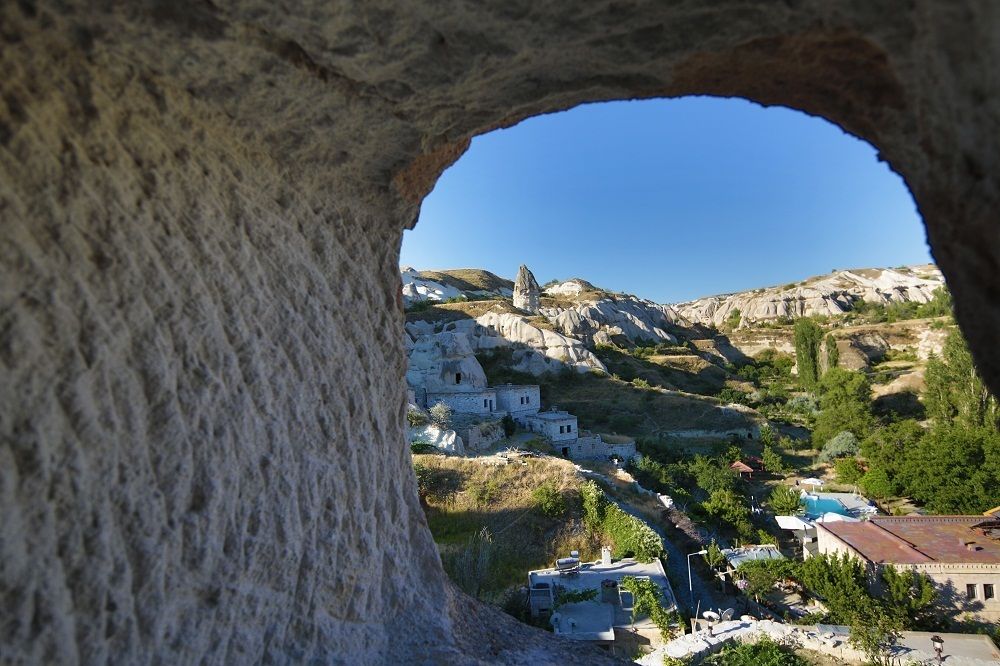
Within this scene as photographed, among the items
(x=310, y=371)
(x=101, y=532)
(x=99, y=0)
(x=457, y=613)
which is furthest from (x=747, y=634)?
(x=99, y=0)

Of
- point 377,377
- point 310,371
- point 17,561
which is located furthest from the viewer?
point 377,377

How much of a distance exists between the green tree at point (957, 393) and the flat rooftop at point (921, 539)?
538 inches

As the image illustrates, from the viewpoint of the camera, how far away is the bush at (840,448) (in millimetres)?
27828

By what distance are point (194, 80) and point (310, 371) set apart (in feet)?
4.67

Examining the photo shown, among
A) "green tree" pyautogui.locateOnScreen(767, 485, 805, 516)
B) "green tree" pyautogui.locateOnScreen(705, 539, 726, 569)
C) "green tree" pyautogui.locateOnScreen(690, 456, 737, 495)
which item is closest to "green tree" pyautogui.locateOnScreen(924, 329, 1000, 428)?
"green tree" pyautogui.locateOnScreen(767, 485, 805, 516)

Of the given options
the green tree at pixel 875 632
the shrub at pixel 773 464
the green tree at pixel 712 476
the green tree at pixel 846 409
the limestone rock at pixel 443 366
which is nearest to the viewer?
the green tree at pixel 875 632

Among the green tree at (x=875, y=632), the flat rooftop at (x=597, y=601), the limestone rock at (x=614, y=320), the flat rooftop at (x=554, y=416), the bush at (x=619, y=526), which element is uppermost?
the limestone rock at (x=614, y=320)

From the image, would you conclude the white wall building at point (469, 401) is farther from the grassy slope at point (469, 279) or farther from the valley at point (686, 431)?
the grassy slope at point (469, 279)

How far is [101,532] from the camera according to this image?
1.92 meters

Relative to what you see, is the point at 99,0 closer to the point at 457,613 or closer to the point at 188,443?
the point at 188,443

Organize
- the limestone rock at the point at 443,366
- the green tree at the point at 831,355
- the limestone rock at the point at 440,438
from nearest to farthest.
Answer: the limestone rock at the point at 440,438 < the limestone rock at the point at 443,366 < the green tree at the point at 831,355

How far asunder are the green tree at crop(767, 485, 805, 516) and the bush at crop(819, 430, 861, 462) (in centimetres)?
804

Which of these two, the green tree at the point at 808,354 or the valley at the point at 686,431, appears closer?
the valley at the point at 686,431

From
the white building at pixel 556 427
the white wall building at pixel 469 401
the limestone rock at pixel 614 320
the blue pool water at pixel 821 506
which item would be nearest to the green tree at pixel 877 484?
the blue pool water at pixel 821 506
